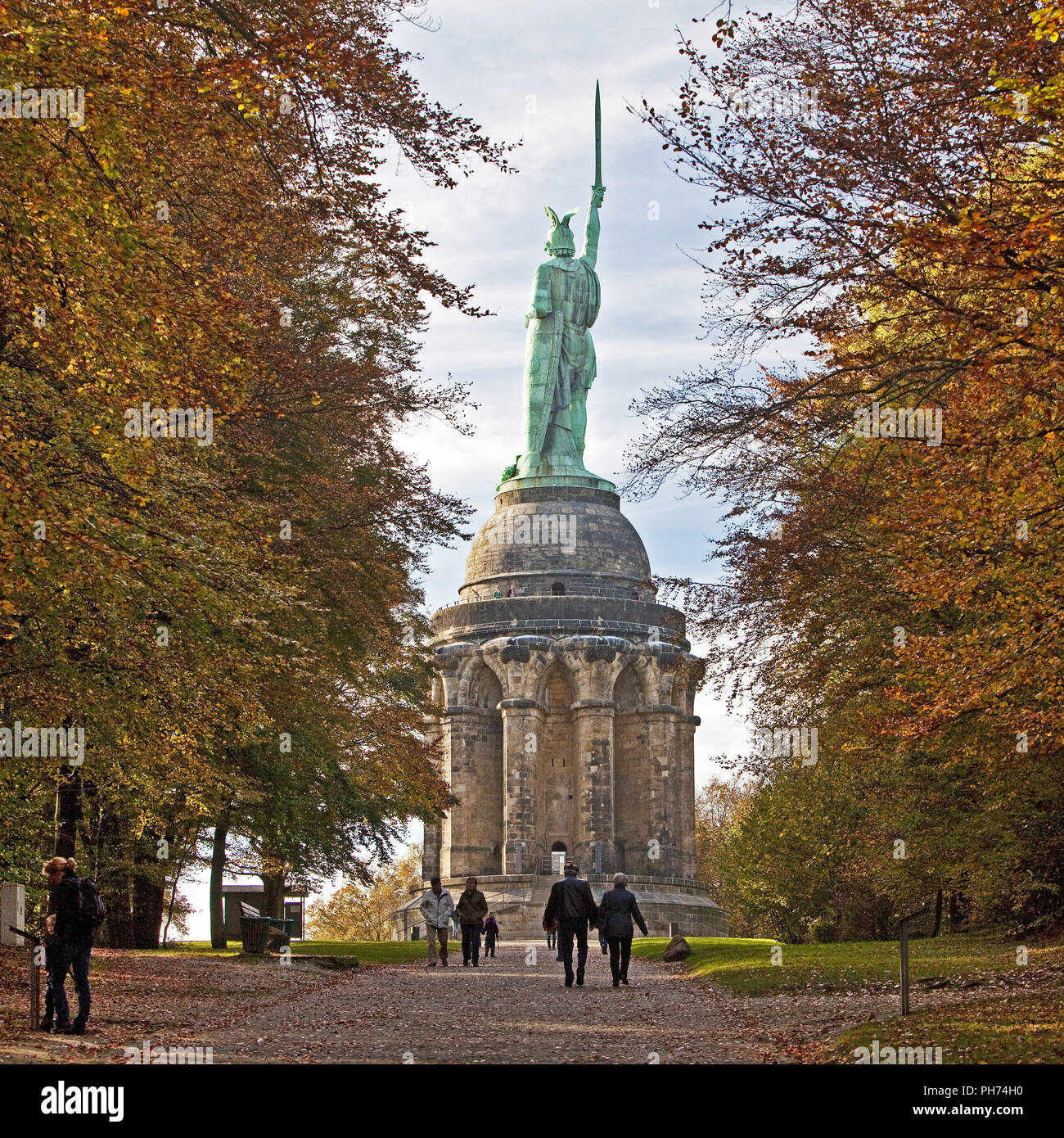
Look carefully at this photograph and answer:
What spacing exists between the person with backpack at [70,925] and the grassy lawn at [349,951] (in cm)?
1420

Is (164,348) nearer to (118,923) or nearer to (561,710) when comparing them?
(118,923)

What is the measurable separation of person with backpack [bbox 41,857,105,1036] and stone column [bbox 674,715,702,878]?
50091 mm

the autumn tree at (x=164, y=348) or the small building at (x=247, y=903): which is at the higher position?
the autumn tree at (x=164, y=348)

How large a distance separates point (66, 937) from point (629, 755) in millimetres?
51979

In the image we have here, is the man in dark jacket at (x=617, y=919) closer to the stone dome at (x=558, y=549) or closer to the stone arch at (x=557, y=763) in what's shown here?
the stone arch at (x=557, y=763)

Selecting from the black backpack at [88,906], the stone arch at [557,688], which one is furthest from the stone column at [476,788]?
the black backpack at [88,906]

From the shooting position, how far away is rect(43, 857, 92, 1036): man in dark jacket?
13.1 m

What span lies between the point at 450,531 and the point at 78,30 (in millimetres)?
13866

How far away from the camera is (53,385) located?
13.5 m

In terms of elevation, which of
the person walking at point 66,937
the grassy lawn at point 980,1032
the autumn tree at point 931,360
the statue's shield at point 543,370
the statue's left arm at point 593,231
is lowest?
the grassy lawn at point 980,1032

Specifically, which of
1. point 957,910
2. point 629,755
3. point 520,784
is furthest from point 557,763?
point 957,910

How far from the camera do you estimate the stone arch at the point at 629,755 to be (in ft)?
208

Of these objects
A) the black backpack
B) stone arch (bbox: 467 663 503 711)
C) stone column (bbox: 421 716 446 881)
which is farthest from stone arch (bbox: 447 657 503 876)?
the black backpack

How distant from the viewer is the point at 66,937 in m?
13.2
